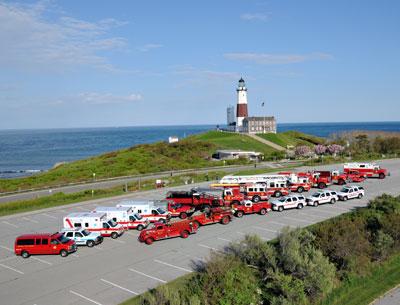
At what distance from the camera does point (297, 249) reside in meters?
21.1

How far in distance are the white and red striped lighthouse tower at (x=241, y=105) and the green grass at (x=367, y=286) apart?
297ft

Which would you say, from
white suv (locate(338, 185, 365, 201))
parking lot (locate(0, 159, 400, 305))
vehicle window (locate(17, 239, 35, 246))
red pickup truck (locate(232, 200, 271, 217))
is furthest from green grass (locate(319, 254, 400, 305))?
vehicle window (locate(17, 239, 35, 246))

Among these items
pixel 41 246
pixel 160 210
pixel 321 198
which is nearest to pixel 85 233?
pixel 41 246

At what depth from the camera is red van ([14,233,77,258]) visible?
24.4 m

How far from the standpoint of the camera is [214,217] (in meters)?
30.4

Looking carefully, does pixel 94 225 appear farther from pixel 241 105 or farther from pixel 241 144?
pixel 241 105

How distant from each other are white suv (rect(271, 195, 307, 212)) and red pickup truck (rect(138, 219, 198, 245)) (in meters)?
8.82

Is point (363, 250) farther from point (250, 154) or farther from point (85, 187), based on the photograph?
point (250, 154)

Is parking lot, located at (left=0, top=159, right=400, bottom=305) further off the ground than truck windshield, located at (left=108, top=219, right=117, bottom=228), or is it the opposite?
truck windshield, located at (left=108, top=219, right=117, bottom=228)

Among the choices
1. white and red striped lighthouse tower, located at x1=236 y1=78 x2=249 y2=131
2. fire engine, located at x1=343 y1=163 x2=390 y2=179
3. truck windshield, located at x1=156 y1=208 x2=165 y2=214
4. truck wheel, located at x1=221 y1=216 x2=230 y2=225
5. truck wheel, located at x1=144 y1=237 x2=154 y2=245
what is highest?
white and red striped lighthouse tower, located at x1=236 y1=78 x2=249 y2=131

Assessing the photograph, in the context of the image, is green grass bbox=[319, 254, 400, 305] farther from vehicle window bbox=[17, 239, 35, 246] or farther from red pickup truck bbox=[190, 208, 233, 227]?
vehicle window bbox=[17, 239, 35, 246]

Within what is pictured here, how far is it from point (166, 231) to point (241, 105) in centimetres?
8830

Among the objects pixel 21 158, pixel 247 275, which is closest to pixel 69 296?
pixel 247 275

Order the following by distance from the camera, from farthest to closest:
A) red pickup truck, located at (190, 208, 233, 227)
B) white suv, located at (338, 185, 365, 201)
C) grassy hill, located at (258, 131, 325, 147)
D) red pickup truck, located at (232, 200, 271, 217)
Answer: grassy hill, located at (258, 131, 325, 147) < white suv, located at (338, 185, 365, 201) < red pickup truck, located at (232, 200, 271, 217) < red pickup truck, located at (190, 208, 233, 227)
